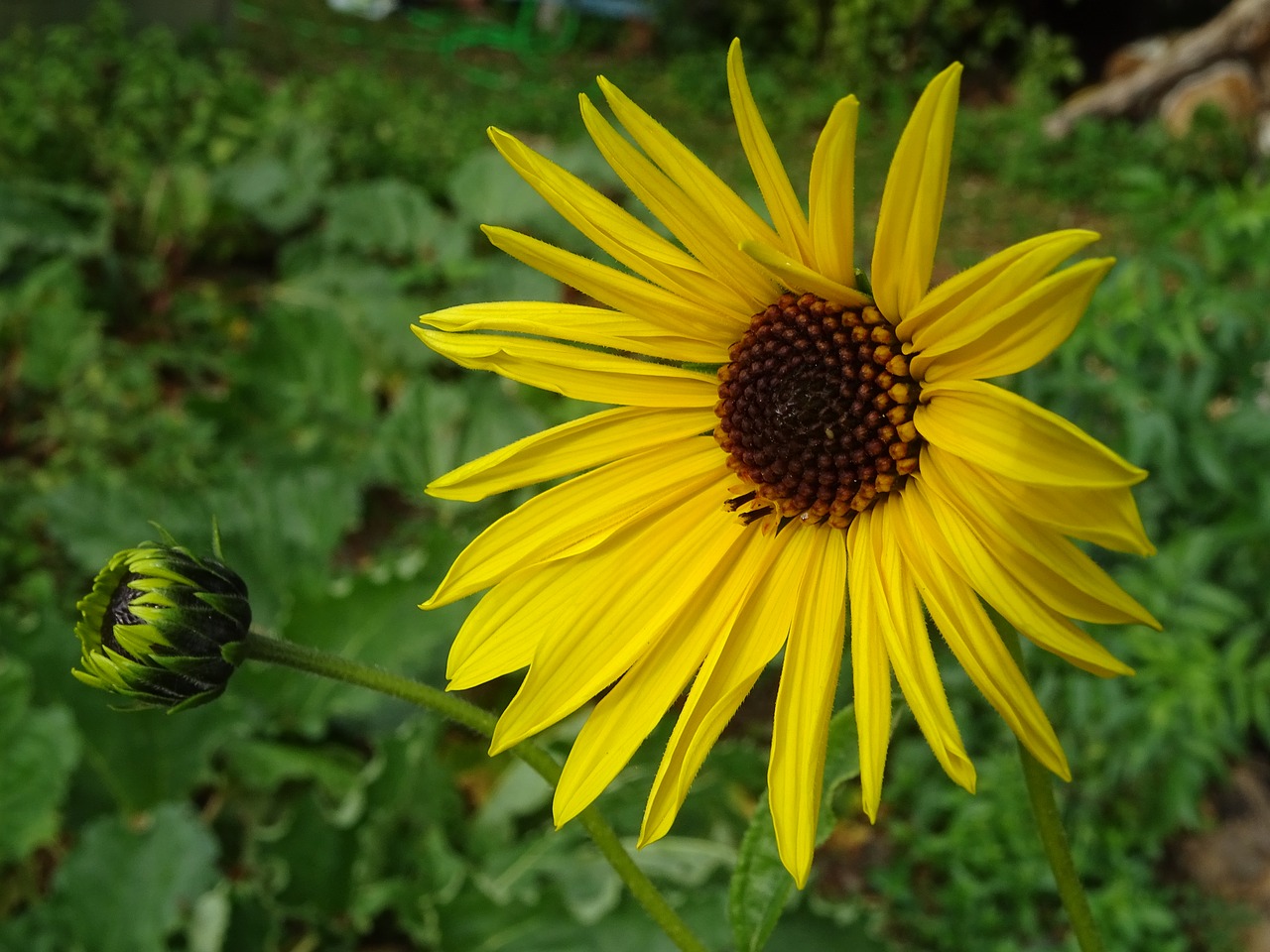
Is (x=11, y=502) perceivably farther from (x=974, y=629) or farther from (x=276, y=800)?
(x=974, y=629)

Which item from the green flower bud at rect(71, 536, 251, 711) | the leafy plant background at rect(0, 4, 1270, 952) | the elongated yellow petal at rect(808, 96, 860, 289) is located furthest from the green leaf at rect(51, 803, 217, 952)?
the elongated yellow petal at rect(808, 96, 860, 289)

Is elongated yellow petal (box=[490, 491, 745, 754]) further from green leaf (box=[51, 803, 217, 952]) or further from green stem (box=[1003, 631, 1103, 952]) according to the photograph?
green leaf (box=[51, 803, 217, 952])

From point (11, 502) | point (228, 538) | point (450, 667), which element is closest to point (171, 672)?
point (450, 667)

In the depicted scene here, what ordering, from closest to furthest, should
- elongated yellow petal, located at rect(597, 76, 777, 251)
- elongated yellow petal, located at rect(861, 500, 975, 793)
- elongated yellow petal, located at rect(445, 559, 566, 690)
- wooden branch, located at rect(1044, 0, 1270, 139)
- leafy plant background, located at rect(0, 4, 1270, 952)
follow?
1. elongated yellow petal, located at rect(861, 500, 975, 793)
2. elongated yellow petal, located at rect(597, 76, 777, 251)
3. elongated yellow petal, located at rect(445, 559, 566, 690)
4. leafy plant background, located at rect(0, 4, 1270, 952)
5. wooden branch, located at rect(1044, 0, 1270, 139)

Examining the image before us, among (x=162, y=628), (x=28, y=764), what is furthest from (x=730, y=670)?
(x=28, y=764)

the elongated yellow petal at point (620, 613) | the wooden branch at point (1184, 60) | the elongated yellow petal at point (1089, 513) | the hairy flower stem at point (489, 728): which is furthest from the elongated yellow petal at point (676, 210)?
the wooden branch at point (1184, 60)

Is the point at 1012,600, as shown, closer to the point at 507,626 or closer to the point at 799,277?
the point at 799,277
